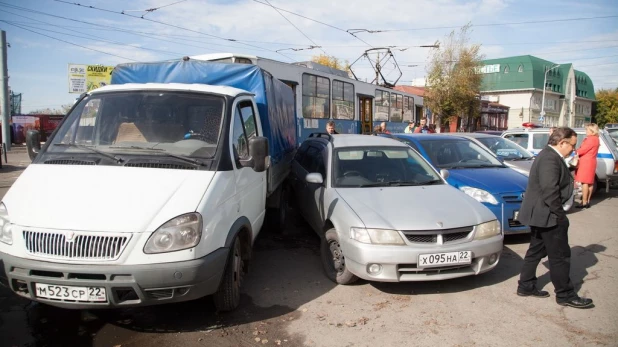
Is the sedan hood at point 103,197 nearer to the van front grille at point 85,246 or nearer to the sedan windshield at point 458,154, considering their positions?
the van front grille at point 85,246

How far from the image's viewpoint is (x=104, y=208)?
3117 millimetres

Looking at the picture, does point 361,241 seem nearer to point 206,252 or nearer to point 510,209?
point 206,252

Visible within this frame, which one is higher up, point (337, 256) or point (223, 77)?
point (223, 77)

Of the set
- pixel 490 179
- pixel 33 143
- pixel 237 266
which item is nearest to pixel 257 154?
pixel 237 266

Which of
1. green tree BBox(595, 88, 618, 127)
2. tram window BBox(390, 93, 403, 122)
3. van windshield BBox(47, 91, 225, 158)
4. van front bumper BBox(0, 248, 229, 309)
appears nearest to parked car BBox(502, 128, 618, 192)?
tram window BBox(390, 93, 403, 122)

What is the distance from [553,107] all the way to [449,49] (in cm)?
4787

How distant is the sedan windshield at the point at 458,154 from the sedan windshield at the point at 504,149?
4.23ft

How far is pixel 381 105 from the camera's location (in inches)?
→ 715

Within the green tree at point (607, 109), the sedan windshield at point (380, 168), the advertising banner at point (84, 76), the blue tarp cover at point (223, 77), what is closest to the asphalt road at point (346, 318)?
the sedan windshield at point (380, 168)

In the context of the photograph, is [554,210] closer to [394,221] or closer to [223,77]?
[394,221]

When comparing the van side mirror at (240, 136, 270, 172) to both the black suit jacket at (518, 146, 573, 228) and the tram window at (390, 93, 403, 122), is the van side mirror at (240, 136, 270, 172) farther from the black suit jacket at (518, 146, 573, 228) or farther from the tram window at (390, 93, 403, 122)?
the tram window at (390, 93, 403, 122)

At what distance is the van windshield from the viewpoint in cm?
388

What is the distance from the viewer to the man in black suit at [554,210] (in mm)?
4023

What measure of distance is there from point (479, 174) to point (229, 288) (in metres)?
4.57
